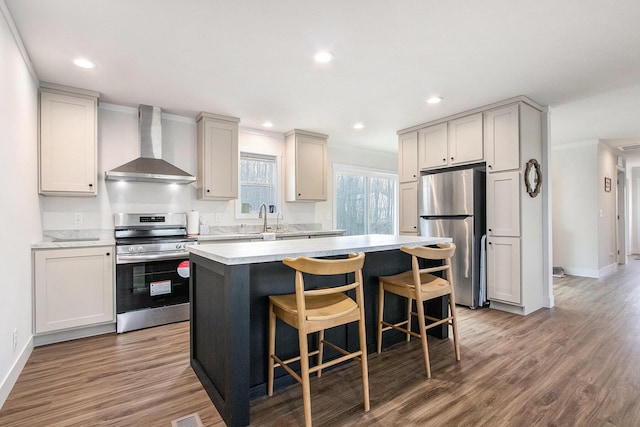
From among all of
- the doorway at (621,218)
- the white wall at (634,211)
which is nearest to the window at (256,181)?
the doorway at (621,218)

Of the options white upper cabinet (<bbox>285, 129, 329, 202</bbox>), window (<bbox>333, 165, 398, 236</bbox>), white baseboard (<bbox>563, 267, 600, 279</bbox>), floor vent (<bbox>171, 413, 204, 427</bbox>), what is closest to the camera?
floor vent (<bbox>171, 413, 204, 427</bbox>)

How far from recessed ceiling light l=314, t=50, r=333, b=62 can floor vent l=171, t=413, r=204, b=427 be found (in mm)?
2679

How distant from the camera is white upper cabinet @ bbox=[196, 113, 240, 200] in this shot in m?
4.07

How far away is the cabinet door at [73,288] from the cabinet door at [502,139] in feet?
14.1

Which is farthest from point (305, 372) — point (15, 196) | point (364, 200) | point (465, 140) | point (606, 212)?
point (606, 212)

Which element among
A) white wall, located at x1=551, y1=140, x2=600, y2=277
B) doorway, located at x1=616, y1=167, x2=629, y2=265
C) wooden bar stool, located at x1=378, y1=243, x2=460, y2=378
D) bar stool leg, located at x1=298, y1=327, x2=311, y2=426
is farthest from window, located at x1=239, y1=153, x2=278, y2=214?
doorway, located at x1=616, y1=167, x2=629, y2=265

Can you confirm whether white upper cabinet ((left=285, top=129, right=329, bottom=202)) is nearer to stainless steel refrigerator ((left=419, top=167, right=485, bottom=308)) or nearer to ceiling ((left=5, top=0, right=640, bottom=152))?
ceiling ((left=5, top=0, right=640, bottom=152))

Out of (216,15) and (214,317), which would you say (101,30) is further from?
(214,317)

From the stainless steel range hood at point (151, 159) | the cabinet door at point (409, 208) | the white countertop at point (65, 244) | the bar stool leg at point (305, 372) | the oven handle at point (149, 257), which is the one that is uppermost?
the stainless steel range hood at point (151, 159)

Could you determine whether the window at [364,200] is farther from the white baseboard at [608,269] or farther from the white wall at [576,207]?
the white baseboard at [608,269]

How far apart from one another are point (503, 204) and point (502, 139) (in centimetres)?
75

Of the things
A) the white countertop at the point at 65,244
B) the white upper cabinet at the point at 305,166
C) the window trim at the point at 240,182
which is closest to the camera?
the white countertop at the point at 65,244

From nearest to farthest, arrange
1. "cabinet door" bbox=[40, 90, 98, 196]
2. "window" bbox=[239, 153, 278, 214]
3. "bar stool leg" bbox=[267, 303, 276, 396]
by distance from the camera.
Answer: "bar stool leg" bbox=[267, 303, 276, 396]
"cabinet door" bbox=[40, 90, 98, 196]
"window" bbox=[239, 153, 278, 214]

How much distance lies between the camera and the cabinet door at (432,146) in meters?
4.28
